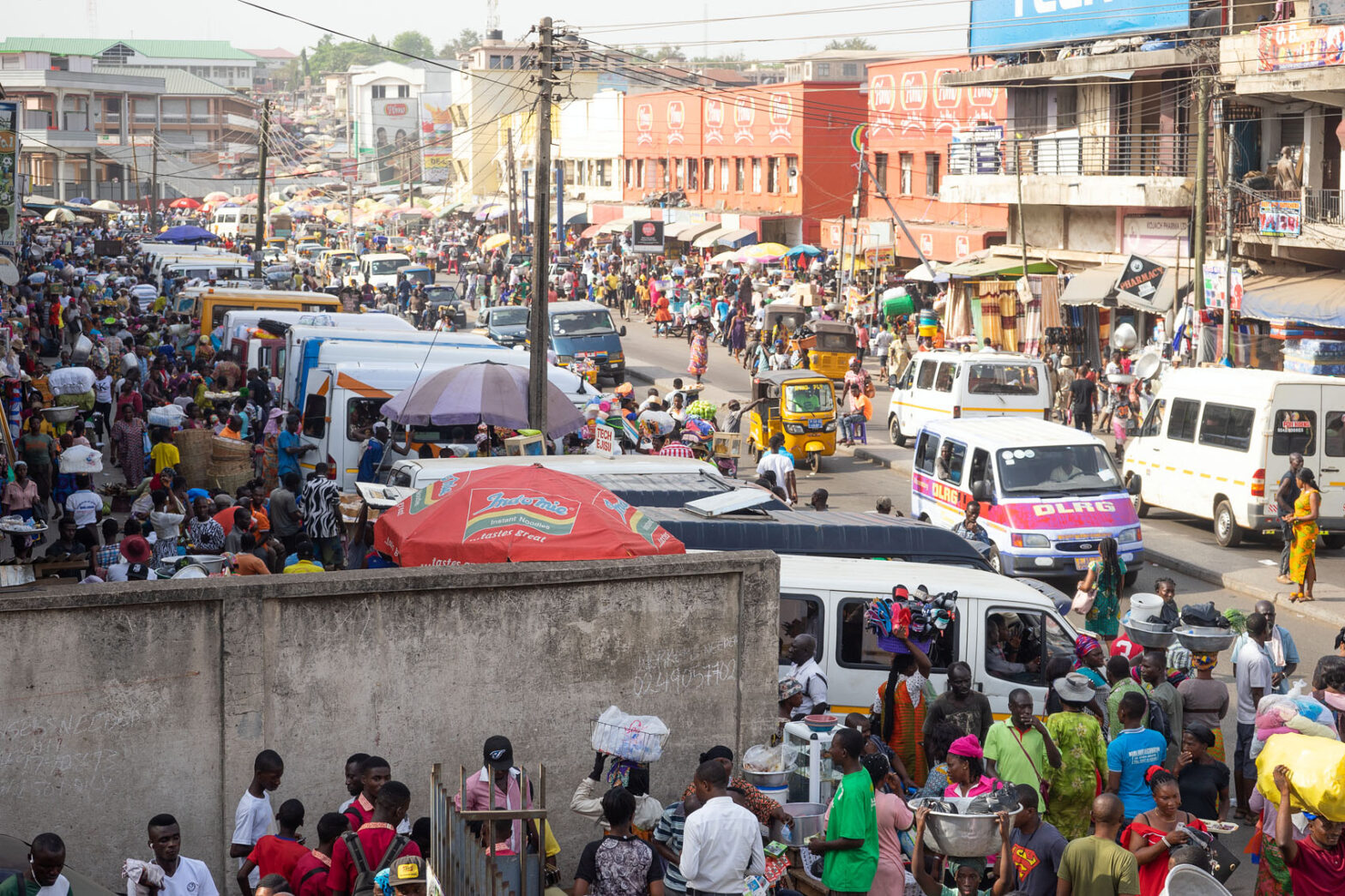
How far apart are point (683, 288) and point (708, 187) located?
49.3ft

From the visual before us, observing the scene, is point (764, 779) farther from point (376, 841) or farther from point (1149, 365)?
point (1149, 365)

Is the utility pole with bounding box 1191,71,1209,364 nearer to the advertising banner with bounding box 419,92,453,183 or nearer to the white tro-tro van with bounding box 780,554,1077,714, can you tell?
the white tro-tro van with bounding box 780,554,1077,714

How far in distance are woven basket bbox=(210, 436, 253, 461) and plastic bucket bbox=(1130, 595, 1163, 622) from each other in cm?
1178

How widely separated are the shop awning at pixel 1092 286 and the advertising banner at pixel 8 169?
69.1ft

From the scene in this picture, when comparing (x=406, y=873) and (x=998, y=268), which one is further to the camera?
(x=998, y=268)

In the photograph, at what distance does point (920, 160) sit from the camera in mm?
46719

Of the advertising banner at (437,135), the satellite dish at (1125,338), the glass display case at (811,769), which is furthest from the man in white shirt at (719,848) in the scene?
the advertising banner at (437,135)

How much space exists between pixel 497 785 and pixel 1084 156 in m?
30.6

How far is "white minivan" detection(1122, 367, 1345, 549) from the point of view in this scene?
1881 centimetres

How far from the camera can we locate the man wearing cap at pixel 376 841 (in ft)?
23.0

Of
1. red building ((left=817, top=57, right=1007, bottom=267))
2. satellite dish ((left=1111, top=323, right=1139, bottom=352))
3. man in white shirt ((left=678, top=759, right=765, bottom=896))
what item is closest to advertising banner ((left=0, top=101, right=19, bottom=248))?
man in white shirt ((left=678, top=759, right=765, bottom=896))

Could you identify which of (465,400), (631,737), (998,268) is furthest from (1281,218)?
(631,737)

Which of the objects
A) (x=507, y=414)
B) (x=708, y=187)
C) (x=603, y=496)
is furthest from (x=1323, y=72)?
(x=708, y=187)

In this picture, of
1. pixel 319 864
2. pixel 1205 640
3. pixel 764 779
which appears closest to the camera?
pixel 319 864
